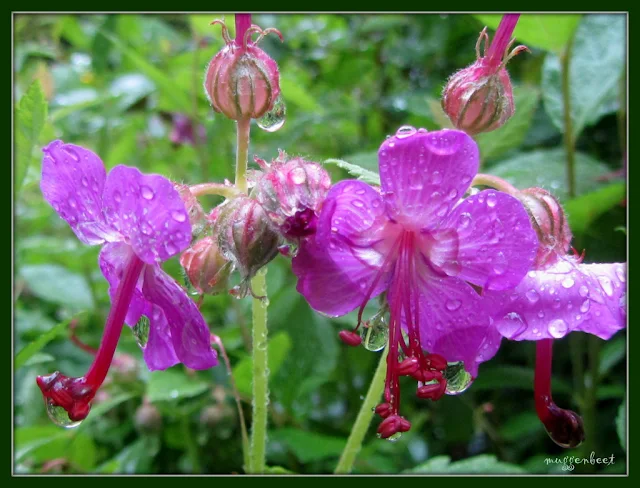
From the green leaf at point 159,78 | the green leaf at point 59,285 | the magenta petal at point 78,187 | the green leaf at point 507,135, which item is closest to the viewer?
the magenta petal at point 78,187

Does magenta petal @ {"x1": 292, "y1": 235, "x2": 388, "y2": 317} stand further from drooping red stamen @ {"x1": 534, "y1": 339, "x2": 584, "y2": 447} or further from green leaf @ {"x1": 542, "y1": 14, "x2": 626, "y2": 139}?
green leaf @ {"x1": 542, "y1": 14, "x2": 626, "y2": 139}

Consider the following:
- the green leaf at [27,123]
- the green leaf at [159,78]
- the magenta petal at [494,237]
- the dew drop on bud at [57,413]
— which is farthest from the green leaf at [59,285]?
the magenta petal at [494,237]

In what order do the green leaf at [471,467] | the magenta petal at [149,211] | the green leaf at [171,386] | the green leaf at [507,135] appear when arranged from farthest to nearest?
1. the green leaf at [507,135]
2. the green leaf at [171,386]
3. the green leaf at [471,467]
4. the magenta petal at [149,211]

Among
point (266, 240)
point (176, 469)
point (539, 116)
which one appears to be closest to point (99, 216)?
point (266, 240)

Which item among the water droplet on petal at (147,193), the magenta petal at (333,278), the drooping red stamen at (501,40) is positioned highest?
the drooping red stamen at (501,40)

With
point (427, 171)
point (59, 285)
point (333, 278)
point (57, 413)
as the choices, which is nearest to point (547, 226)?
point (427, 171)

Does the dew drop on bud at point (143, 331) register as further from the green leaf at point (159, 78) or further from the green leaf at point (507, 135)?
the green leaf at point (159, 78)

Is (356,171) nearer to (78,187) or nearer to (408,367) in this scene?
(408,367)
